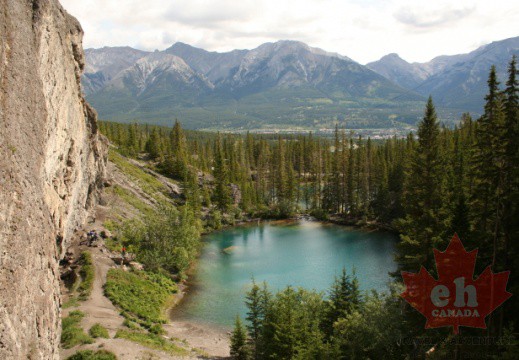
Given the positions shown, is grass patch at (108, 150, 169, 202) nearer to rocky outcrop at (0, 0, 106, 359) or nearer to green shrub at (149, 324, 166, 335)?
green shrub at (149, 324, 166, 335)

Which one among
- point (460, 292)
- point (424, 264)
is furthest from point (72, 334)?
point (424, 264)

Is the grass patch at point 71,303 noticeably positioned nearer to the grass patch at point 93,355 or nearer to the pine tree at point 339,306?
the grass patch at point 93,355

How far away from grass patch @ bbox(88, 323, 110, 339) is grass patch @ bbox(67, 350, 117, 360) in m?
2.60

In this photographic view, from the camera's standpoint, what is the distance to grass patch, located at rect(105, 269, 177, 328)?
35250mm

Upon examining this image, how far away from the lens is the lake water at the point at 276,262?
4312 centimetres

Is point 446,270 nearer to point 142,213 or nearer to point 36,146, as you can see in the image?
point 36,146

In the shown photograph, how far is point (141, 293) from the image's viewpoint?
3934cm

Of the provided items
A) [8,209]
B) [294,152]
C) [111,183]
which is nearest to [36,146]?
[8,209]

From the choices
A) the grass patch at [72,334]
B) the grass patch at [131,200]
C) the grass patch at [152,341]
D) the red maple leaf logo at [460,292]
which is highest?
the red maple leaf logo at [460,292]

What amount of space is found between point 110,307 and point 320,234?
152 ft

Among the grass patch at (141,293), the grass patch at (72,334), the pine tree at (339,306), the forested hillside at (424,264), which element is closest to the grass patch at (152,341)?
the grass patch at (72,334)

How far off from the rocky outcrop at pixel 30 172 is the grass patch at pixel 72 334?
171 inches

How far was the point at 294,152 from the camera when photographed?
5027 inches

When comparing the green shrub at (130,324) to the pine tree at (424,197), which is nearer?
the pine tree at (424,197)
